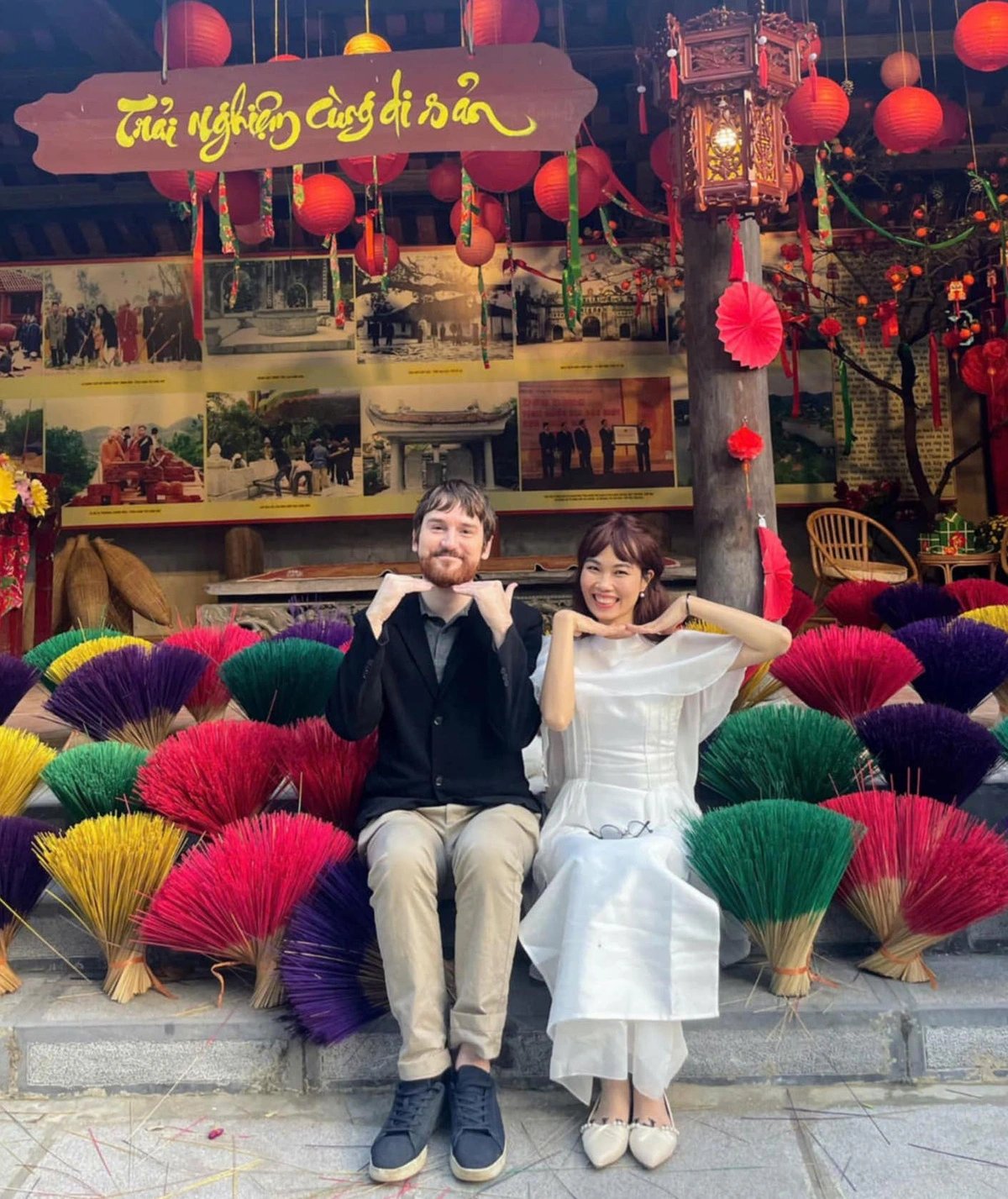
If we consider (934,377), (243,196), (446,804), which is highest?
(243,196)

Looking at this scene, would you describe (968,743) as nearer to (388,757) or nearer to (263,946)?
(388,757)

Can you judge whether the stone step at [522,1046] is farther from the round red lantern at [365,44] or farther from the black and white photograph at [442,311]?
the black and white photograph at [442,311]

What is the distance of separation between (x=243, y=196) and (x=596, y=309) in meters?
2.96

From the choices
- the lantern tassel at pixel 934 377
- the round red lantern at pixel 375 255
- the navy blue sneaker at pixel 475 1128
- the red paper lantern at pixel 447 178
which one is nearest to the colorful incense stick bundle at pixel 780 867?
the navy blue sneaker at pixel 475 1128

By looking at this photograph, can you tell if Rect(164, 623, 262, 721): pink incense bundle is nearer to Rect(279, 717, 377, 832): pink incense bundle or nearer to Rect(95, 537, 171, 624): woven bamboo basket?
Rect(279, 717, 377, 832): pink incense bundle

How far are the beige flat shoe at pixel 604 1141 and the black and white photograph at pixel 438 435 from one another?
17.7ft

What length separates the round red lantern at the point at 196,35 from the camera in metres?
3.60

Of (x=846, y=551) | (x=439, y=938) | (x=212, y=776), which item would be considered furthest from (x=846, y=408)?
(x=439, y=938)

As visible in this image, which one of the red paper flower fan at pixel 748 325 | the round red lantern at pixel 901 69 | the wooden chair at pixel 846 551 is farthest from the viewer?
the wooden chair at pixel 846 551

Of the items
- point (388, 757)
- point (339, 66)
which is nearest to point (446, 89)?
point (339, 66)

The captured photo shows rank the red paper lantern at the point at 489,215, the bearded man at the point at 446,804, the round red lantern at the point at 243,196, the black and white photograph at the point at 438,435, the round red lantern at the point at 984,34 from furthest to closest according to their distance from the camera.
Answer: the black and white photograph at the point at 438,435
the red paper lantern at the point at 489,215
the round red lantern at the point at 243,196
the round red lantern at the point at 984,34
the bearded man at the point at 446,804

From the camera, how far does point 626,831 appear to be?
6.43ft

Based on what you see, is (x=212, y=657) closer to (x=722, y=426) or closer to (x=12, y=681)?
(x=12, y=681)

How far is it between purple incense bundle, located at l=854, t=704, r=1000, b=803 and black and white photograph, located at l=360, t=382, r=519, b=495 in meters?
4.81
